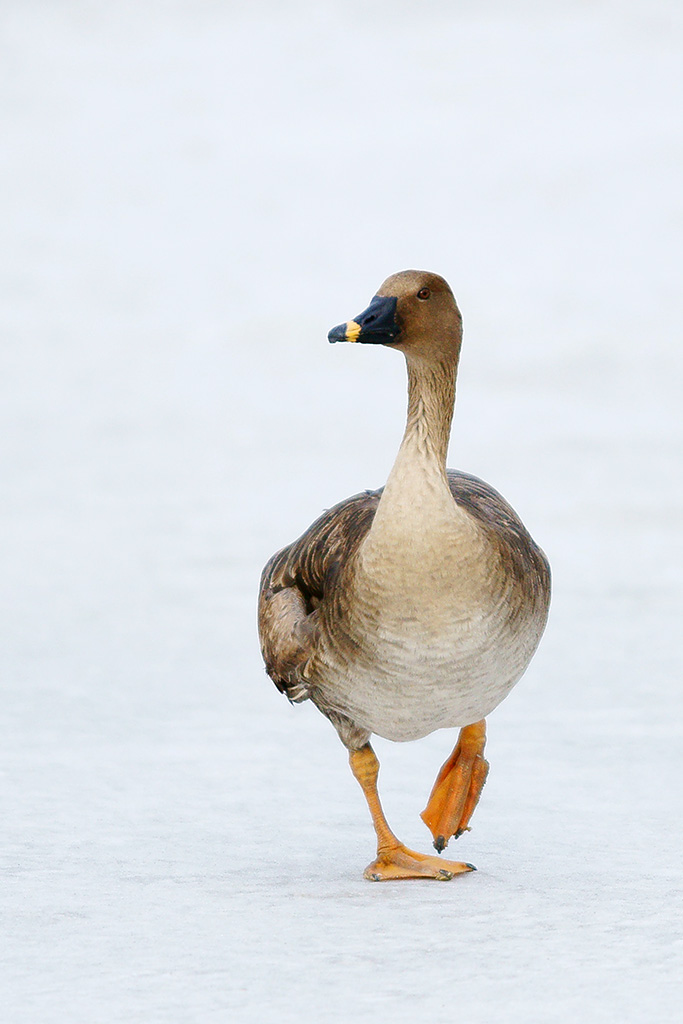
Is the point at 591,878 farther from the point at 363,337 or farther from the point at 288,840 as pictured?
the point at 363,337

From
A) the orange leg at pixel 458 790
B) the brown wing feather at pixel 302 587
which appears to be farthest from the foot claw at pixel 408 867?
the brown wing feather at pixel 302 587

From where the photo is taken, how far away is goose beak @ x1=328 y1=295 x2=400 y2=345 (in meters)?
4.78

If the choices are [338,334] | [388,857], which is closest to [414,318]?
[338,334]

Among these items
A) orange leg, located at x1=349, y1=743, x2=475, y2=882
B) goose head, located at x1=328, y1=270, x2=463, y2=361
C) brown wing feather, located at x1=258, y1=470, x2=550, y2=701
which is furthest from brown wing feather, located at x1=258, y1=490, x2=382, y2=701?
goose head, located at x1=328, y1=270, x2=463, y2=361

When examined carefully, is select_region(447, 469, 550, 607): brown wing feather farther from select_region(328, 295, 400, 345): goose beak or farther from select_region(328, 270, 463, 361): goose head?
select_region(328, 295, 400, 345): goose beak

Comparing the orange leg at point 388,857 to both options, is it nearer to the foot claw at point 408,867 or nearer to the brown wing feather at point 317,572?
the foot claw at point 408,867

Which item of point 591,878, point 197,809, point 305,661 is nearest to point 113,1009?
point 305,661

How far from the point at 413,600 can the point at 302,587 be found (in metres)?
0.70

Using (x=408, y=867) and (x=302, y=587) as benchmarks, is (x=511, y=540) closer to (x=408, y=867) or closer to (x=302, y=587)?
(x=302, y=587)

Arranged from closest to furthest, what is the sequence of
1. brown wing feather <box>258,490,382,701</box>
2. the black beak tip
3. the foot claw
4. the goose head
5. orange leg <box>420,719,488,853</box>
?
the black beak tip → the goose head → brown wing feather <box>258,490,382,701</box> → the foot claw → orange leg <box>420,719,488,853</box>

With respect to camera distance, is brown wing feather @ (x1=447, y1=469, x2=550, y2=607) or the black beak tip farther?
brown wing feather @ (x1=447, y1=469, x2=550, y2=607)

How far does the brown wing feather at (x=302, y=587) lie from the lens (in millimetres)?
5023

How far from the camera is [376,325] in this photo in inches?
191

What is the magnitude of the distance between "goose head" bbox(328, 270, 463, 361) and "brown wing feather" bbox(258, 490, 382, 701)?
594 mm
